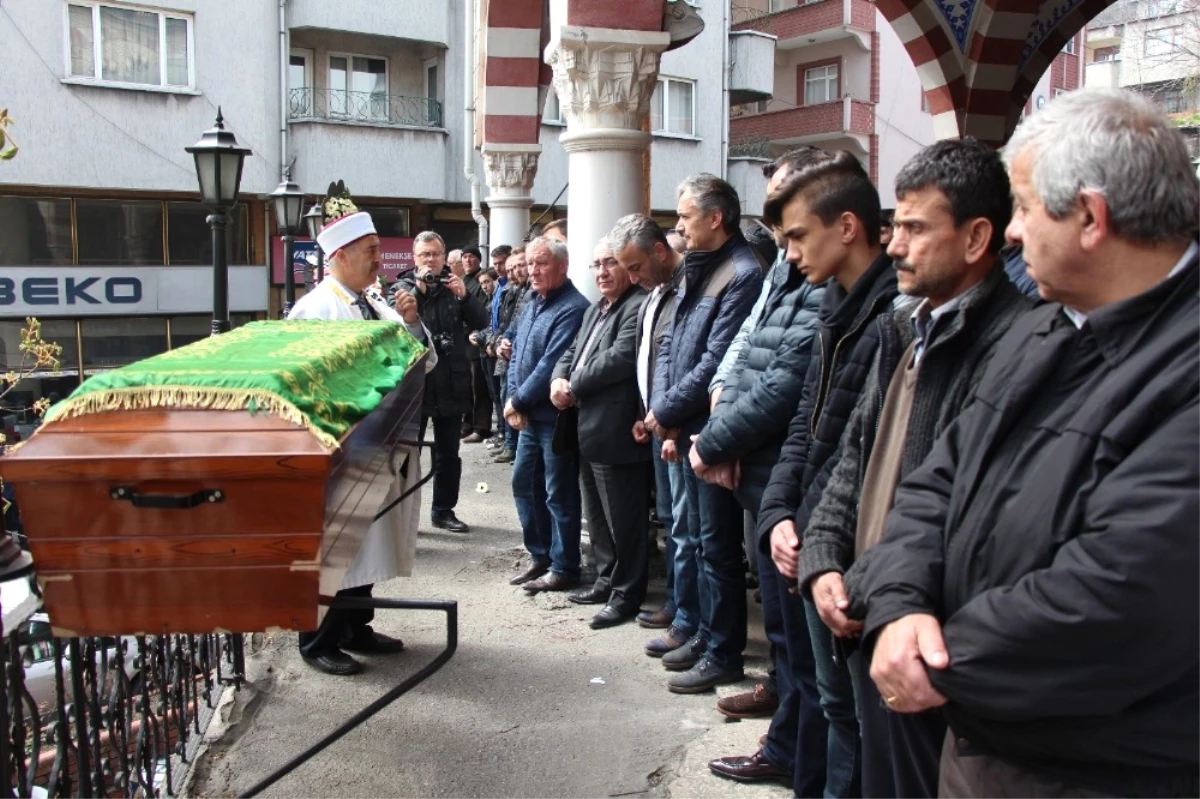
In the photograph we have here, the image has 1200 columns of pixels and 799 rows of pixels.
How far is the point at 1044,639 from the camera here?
64.4 inches

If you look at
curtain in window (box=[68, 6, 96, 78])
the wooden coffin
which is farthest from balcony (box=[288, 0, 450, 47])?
the wooden coffin

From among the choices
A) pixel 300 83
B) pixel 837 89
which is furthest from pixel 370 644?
pixel 837 89

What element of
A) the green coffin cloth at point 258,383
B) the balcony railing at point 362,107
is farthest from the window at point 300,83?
the green coffin cloth at point 258,383

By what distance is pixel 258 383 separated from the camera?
7.61 ft

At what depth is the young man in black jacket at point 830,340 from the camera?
113 inches

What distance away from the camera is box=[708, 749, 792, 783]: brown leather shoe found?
3.60 meters

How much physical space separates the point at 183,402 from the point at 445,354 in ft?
15.8

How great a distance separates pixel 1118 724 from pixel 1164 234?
75cm

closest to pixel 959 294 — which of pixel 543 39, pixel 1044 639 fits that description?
pixel 1044 639

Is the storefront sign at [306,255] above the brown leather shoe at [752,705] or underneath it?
above

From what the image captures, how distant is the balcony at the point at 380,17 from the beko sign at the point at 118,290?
4.46 meters

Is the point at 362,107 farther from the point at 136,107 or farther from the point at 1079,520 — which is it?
the point at 1079,520

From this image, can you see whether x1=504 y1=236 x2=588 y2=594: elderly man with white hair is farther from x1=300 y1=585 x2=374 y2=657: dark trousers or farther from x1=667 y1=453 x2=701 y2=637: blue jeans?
x1=300 y1=585 x2=374 y2=657: dark trousers

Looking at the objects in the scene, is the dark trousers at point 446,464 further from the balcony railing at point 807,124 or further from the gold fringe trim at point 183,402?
the balcony railing at point 807,124
